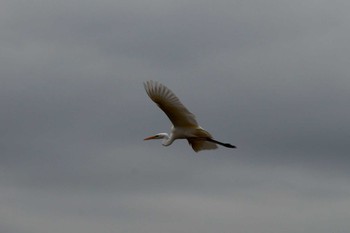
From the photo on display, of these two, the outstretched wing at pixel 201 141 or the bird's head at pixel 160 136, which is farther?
the bird's head at pixel 160 136

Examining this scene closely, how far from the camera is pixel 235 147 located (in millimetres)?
51188

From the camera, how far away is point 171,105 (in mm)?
49875

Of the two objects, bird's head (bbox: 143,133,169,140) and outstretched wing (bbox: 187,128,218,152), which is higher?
bird's head (bbox: 143,133,169,140)

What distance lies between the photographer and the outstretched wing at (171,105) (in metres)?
49.1

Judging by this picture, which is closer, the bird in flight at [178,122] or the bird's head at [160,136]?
the bird in flight at [178,122]

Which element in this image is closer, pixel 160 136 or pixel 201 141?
pixel 201 141

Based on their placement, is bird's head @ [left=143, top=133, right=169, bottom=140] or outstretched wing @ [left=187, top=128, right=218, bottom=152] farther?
bird's head @ [left=143, top=133, right=169, bottom=140]

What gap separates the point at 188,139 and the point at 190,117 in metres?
2.31

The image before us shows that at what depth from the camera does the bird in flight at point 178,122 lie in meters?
49.2

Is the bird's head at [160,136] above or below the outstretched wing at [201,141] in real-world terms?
above

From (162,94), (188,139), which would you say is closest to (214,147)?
(188,139)

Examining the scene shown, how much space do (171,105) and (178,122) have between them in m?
1.82

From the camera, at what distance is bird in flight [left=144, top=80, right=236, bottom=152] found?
1938 inches

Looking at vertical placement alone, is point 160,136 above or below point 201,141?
above
